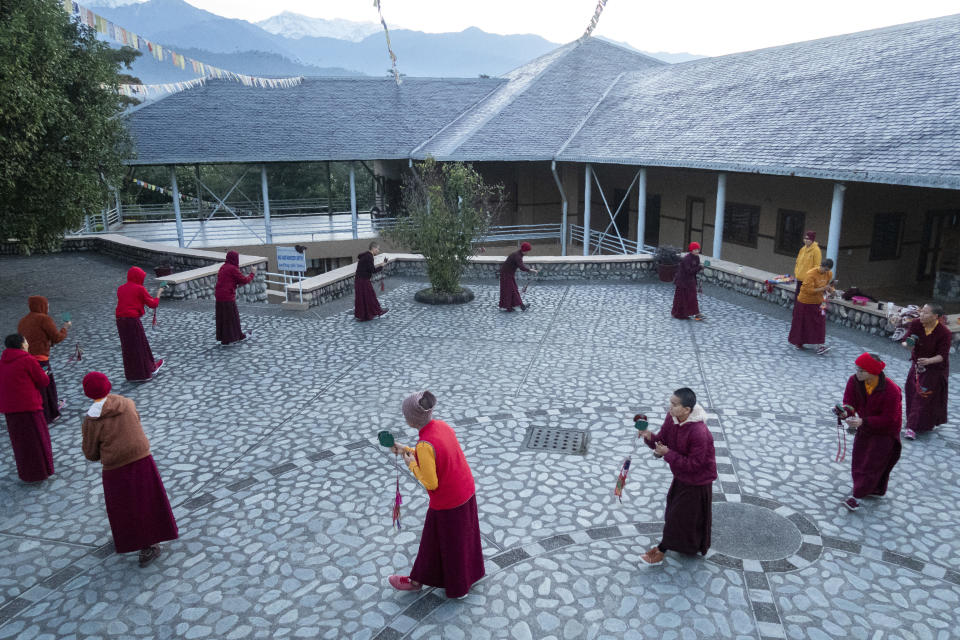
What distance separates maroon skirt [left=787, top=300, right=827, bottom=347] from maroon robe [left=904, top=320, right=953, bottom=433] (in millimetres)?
2800

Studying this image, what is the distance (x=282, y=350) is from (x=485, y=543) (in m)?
6.25

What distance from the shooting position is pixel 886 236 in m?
15.4

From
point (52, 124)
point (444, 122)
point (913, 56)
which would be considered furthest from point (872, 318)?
point (444, 122)

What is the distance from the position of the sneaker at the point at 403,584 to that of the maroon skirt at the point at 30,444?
4.07m

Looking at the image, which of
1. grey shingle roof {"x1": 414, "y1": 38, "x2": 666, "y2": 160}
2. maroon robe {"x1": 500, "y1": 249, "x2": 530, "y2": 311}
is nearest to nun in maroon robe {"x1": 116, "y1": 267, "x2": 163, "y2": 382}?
maroon robe {"x1": 500, "y1": 249, "x2": 530, "y2": 311}

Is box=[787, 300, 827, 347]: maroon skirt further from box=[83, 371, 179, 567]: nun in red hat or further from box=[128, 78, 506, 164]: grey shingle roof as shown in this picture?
box=[128, 78, 506, 164]: grey shingle roof

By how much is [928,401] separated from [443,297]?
8.84 metres

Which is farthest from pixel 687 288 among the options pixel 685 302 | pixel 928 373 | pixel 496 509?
pixel 496 509

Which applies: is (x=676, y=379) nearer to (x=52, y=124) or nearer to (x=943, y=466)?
(x=943, y=466)

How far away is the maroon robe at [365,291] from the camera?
1194 centimetres

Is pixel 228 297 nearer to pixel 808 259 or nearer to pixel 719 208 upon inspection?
pixel 808 259

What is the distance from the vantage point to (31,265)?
680 inches

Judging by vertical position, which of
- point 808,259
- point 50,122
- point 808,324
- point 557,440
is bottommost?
point 557,440

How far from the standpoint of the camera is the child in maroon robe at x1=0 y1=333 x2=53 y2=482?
6.14 metres
